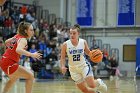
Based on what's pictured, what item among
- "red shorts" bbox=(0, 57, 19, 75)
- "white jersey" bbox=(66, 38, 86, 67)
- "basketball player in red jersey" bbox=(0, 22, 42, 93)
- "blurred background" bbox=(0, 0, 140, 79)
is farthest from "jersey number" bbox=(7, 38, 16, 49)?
"blurred background" bbox=(0, 0, 140, 79)

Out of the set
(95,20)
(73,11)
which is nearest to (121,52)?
(95,20)

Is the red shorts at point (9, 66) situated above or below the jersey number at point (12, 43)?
below

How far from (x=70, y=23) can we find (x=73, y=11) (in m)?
1.00

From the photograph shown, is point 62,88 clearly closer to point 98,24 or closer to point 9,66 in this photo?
point 9,66

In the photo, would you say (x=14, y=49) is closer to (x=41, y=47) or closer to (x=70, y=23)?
(x=41, y=47)

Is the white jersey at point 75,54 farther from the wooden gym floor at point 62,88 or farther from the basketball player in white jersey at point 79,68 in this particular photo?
the wooden gym floor at point 62,88

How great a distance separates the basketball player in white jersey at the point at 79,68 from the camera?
828 centimetres

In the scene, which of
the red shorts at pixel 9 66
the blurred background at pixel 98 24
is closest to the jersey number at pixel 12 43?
the red shorts at pixel 9 66

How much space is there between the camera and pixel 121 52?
2895 centimetres

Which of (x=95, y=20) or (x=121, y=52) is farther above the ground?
(x=95, y=20)

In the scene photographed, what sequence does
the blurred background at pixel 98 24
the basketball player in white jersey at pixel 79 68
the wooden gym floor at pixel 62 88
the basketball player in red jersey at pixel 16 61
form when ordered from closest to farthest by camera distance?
the basketball player in red jersey at pixel 16 61, the basketball player in white jersey at pixel 79 68, the wooden gym floor at pixel 62 88, the blurred background at pixel 98 24

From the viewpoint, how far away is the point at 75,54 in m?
8.42

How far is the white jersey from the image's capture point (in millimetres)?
8391

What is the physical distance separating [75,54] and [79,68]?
329 mm
